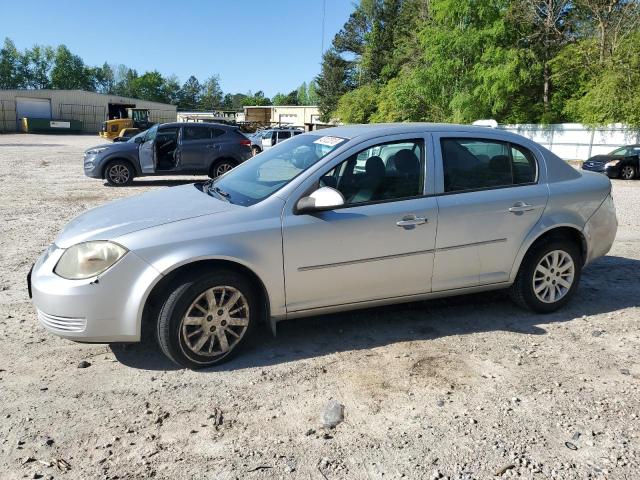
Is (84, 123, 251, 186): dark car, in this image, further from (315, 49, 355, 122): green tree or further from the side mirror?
(315, 49, 355, 122): green tree

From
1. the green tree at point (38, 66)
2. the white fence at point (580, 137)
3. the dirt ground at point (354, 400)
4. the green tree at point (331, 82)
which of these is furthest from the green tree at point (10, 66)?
the dirt ground at point (354, 400)

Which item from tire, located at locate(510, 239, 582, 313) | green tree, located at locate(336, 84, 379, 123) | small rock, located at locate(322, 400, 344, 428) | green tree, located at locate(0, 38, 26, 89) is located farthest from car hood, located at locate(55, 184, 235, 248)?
green tree, located at locate(0, 38, 26, 89)

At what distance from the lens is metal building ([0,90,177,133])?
6094cm

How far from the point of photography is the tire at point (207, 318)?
11.7ft

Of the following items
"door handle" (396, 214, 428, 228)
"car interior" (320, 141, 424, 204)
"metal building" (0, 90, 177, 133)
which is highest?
A: "metal building" (0, 90, 177, 133)

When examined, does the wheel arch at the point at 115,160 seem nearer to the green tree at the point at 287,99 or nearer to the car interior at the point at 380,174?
the car interior at the point at 380,174

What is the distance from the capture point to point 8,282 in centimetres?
562

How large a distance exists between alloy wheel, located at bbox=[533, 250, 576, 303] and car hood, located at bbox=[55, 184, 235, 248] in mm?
2766

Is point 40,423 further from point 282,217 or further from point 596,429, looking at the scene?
point 596,429

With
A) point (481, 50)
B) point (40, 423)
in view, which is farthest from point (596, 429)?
point (481, 50)

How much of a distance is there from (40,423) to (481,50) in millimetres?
36105

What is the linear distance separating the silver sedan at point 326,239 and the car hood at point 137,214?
16 millimetres

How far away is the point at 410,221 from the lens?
412 centimetres

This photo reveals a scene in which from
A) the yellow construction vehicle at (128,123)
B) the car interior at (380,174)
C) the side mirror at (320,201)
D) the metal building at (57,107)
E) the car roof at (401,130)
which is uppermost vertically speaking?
the metal building at (57,107)
